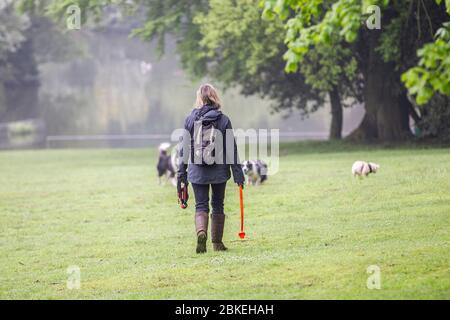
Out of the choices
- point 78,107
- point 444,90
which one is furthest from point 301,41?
point 78,107

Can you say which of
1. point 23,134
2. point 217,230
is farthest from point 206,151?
point 23,134

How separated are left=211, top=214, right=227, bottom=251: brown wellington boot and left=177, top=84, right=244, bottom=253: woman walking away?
152 mm

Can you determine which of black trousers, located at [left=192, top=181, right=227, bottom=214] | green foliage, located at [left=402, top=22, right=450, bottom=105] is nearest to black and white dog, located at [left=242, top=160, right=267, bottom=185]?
black trousers, located at [left=192, top=181, right=227, bottom=214]

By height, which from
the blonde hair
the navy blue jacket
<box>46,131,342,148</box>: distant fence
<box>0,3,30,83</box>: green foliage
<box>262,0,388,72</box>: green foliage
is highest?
<box>0,3,30,83</box>: green foliage

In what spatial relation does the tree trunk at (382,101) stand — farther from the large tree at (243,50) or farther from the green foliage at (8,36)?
the green foliage at (8,36)

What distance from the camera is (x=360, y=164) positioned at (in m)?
22.2

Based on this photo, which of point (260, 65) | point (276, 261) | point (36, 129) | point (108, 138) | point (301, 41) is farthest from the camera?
point (36, 129)

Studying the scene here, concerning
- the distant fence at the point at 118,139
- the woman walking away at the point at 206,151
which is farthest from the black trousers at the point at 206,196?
the distant fence at the point at 118,139

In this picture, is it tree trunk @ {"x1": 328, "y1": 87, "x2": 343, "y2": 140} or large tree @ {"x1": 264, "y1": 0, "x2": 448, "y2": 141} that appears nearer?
large tree @ {"x1": 264, "y1": 0, "x2": 448, "y2": 141}

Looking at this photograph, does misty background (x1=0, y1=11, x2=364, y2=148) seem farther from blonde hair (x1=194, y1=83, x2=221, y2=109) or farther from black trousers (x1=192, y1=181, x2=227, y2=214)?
blonde hair (x1=194, y1=83, x2=221, y2=109)

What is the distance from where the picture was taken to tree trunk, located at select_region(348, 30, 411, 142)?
117 ft

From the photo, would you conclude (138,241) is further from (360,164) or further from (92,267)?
(360,164)

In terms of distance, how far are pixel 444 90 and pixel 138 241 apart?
7.63m

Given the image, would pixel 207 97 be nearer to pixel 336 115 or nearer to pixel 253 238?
pixel 253 238
